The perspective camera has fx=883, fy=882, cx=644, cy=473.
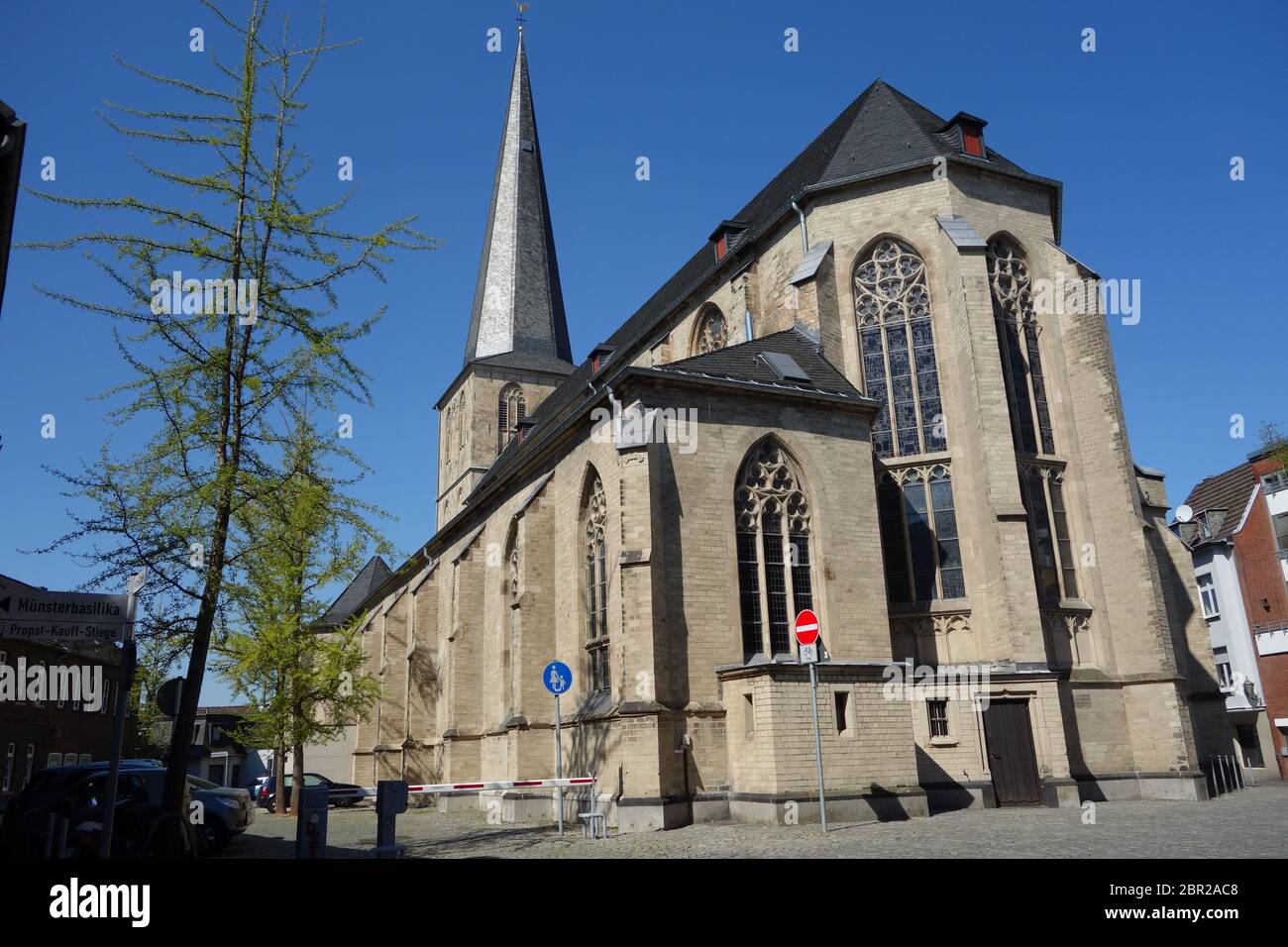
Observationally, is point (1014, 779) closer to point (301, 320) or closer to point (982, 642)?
point (982, 642)

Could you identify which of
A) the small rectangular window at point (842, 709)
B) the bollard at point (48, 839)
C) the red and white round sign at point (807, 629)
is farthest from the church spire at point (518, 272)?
the bollard at point (48, 839)

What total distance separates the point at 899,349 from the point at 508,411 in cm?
2573

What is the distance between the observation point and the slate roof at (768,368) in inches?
678

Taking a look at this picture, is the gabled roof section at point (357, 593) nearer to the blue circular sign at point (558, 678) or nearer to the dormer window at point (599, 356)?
the dormer window at point (599, 356)

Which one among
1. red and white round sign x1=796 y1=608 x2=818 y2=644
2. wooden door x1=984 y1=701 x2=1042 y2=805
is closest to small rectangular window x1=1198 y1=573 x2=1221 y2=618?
wooden door x1=984 y1=701 x2=1042 y2=805

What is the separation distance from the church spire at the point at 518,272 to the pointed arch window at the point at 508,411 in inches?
50.6

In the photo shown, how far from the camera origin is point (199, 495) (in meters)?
11.0

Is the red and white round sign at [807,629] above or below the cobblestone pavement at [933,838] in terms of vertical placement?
above

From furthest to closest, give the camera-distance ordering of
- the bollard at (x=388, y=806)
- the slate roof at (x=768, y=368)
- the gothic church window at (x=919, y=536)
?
the gothic church window at (x=919, y=536) → the slate roof at (x=768, y=368) → the bollard at (x=388, y=806)

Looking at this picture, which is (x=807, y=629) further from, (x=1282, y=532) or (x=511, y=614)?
(x=1282, y=532)

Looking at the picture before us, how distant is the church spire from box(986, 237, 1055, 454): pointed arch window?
1002 inches

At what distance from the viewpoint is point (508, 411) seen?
4266cm
